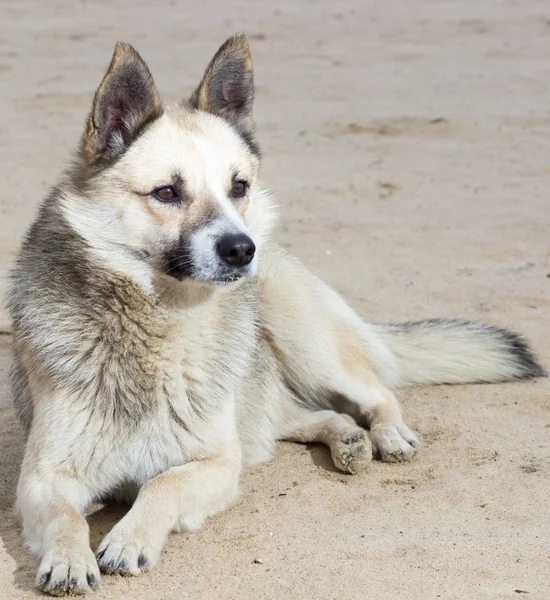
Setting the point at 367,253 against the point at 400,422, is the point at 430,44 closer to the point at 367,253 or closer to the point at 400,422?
the point at 367,253

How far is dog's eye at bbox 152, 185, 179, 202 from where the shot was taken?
12.3 ft

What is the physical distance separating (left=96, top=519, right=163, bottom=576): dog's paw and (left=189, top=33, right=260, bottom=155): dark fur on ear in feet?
5.49

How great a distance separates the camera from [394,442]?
435cm

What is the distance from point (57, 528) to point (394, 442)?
1.58m

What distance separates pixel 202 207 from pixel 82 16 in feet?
33.5

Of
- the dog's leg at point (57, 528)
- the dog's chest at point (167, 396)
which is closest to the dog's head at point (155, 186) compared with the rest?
the dog's chest at point (167, 396)

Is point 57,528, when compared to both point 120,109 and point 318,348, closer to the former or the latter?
point 120,109

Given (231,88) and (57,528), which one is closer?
(57,528)

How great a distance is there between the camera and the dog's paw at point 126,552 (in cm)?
328

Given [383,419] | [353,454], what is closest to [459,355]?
[383,419]

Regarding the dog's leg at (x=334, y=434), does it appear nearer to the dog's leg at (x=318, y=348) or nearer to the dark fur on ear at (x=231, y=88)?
the dog's leg at (x=318, y=348)

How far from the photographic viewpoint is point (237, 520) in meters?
3.78

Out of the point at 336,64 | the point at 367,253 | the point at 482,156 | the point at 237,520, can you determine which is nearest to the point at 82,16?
the point at 336,64

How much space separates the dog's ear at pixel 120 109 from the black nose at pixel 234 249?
22.4 inches
